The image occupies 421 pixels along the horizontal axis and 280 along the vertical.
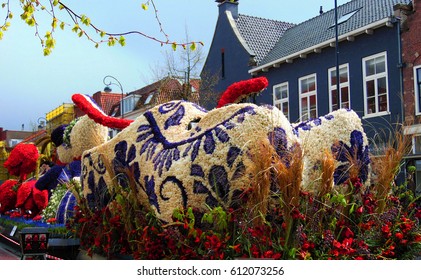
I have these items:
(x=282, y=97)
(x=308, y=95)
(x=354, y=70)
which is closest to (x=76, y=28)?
(x=354, y=70)

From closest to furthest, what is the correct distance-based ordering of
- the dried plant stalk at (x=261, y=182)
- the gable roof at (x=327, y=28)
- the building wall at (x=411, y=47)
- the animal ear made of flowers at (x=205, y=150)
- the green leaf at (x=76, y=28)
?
the dried plant stalk at (x=261, y=182) < the animal ear made of flowers at (x=205, y=150) < the green leaf at (x=76, y=28) < the building wall at (x=411, y=47) < the gable roof at (x=327, y=28)

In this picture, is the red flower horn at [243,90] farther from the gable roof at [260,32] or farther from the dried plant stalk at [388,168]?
the gable roof at [260,32]

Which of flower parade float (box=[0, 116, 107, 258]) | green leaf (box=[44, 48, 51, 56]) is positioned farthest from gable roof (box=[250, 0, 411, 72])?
green leaf (box=[44, 48, 51, 56])

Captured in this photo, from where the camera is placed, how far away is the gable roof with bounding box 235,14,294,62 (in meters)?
25.5

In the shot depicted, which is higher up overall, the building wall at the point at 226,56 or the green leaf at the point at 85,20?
the building wall at the point at 226,56

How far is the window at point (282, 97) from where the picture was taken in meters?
23.2

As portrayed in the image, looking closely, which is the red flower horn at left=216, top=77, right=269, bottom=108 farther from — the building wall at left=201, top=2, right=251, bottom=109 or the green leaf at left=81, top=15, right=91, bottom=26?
the building wall at left=201, top=2, right=251, bottom=109

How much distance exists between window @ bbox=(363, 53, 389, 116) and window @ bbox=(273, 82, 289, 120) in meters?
4.35

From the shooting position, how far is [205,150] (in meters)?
5.77

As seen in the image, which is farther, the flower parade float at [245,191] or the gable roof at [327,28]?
the gable roof at [327,28]

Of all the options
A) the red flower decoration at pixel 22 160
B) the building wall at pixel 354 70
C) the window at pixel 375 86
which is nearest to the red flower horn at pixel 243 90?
the red flower decoration at pixel 22 160

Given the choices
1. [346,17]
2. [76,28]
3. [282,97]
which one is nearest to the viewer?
[76,28]

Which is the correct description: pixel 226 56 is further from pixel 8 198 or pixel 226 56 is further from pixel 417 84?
pixel 8 198

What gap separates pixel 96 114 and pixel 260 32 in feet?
62.8
